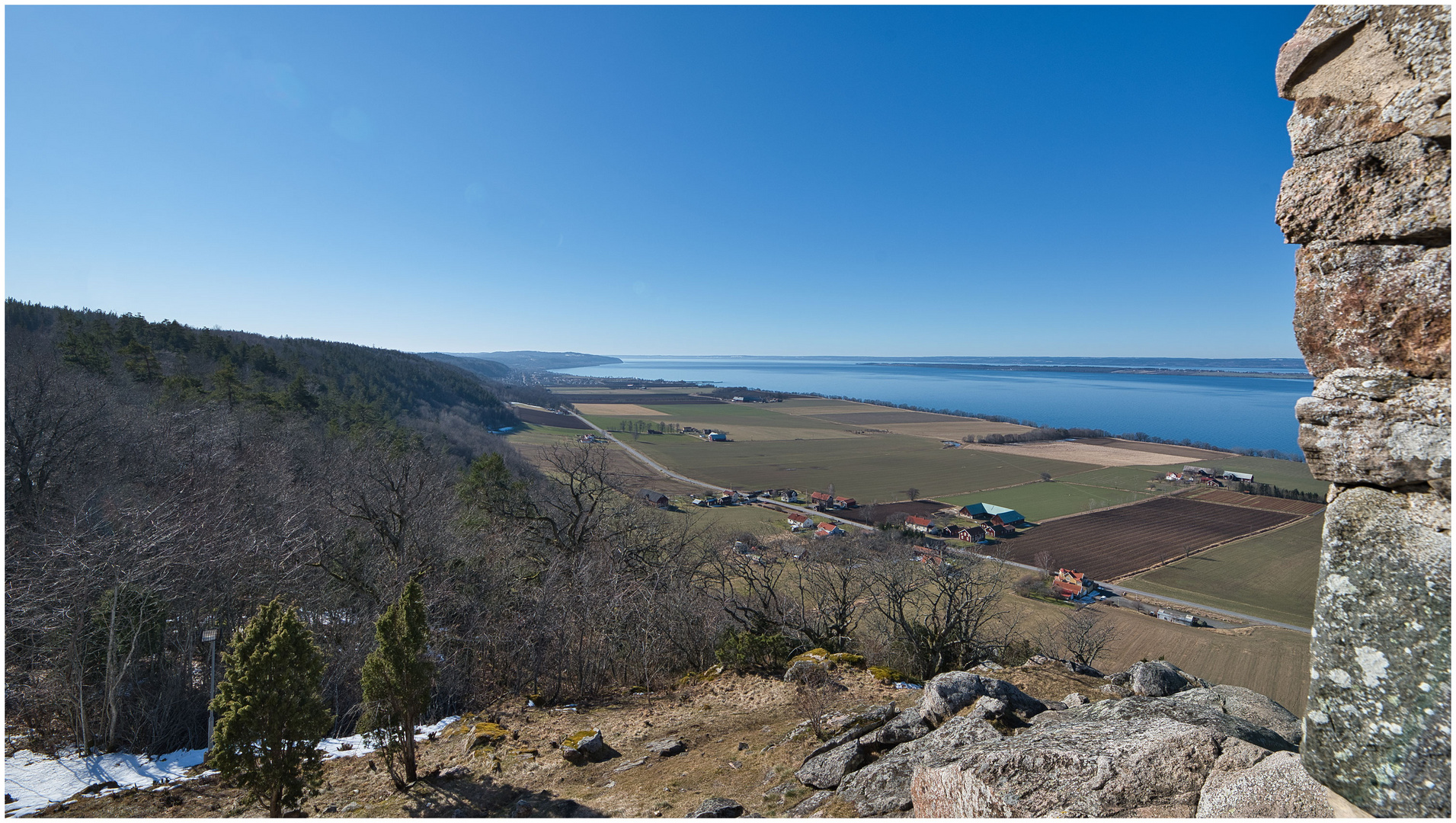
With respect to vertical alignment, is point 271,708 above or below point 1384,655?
below

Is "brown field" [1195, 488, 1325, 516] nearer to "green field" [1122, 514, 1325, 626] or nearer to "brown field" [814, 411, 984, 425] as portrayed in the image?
"green field" [1122, 514, 1325, 626]

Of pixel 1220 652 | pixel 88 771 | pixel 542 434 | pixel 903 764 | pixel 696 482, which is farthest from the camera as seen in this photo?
pixel 542 434

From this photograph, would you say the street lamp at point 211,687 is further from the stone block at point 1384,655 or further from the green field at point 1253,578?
the green field at point 1253,578

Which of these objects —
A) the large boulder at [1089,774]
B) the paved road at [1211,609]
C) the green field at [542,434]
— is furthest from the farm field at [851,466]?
the large boulder at [1089,774]

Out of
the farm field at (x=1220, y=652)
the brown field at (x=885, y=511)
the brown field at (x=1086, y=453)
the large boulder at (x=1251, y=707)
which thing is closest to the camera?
the large boulder at (x=1251, y=707)

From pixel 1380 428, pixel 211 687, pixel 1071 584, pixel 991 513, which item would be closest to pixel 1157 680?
pixel 1380 428

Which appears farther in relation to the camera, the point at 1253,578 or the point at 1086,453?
the point at 1086,453

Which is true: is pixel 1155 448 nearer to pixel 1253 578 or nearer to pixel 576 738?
pixel 1253 578
